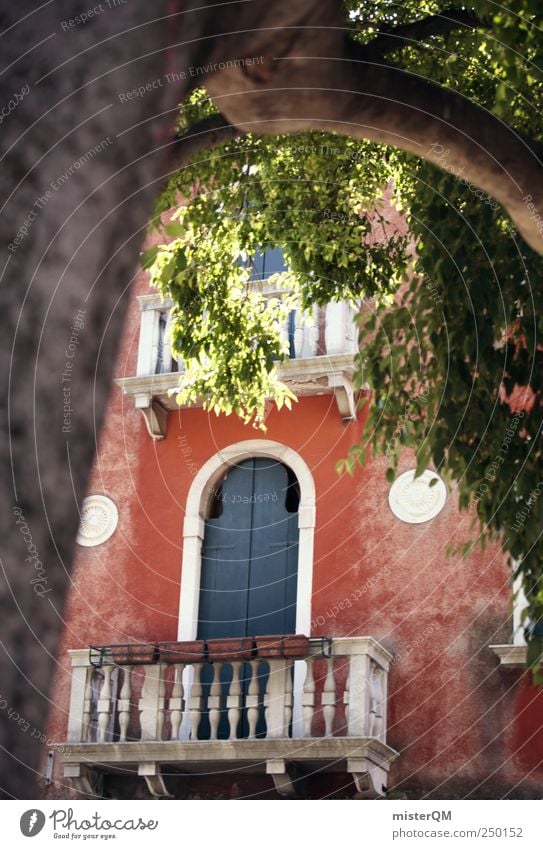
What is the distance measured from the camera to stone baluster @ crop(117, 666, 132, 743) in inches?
433

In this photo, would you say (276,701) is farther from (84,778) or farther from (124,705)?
(84,778)

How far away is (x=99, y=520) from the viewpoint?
511 inches

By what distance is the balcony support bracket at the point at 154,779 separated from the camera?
430 inches

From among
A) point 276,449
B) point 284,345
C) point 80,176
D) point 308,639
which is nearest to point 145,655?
point 308,639

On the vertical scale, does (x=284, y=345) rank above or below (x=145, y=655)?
above

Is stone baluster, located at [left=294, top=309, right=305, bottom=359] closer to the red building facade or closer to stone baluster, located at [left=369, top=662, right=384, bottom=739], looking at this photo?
the red building facade

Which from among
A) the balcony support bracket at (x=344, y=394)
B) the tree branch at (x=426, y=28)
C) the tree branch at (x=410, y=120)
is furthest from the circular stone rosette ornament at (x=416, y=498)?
the tree branch at (x=410, y=120)

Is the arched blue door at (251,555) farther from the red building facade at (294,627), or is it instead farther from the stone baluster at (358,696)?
the stone baluster at (358,696)

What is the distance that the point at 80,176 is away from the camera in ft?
6.01

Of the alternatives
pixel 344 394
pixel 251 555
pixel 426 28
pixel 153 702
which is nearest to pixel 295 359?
pixel 344 394

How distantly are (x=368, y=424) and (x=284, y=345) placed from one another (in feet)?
7.00

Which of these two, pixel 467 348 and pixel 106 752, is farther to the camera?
pixel 106 752

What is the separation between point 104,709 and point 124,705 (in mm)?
193

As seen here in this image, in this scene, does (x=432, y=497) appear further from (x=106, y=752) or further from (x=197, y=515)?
(x=106, y=752)
